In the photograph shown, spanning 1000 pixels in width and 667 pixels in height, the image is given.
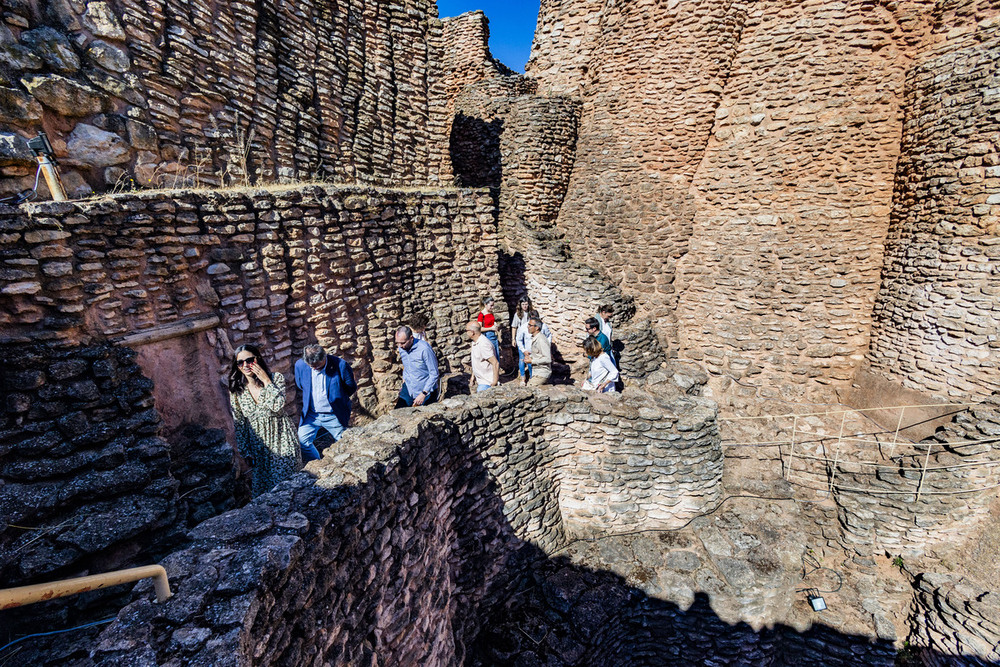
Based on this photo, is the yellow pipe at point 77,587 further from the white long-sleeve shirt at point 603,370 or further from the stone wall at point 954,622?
the stone wall at point 954,622

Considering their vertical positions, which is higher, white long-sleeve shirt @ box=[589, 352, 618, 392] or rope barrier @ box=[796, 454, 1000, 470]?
white long-sleeve shirt @ box=[589, 352, 618, 392]

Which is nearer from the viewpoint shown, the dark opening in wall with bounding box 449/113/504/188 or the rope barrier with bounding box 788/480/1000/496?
the rope barrier with bounding box 788/480/1000/496

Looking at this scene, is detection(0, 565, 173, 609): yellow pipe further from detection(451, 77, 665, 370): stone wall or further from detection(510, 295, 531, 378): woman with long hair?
detection(451, 77, 665, 370): stone wall

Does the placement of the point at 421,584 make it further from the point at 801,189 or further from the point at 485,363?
the point at 801,189

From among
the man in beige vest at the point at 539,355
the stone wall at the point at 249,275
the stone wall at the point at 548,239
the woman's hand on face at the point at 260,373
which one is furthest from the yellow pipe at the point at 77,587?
the stone wall at the point at 548,239

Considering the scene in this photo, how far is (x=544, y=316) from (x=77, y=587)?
27.2ft

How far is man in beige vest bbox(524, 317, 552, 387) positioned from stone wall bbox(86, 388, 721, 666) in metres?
0.44

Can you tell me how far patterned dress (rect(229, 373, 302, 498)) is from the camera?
160 inches

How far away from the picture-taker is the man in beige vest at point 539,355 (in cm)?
654

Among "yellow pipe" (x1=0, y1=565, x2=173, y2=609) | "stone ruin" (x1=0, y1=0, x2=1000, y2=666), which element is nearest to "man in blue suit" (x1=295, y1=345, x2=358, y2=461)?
"stone ruin" (x1=0, y1=0, x2=1000, y2=666)

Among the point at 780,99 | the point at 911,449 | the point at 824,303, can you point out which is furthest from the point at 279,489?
the point at 780,99

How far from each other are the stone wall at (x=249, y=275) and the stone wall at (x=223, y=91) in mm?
721

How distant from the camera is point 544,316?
950 cm

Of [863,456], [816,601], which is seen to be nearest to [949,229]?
[863,456]
